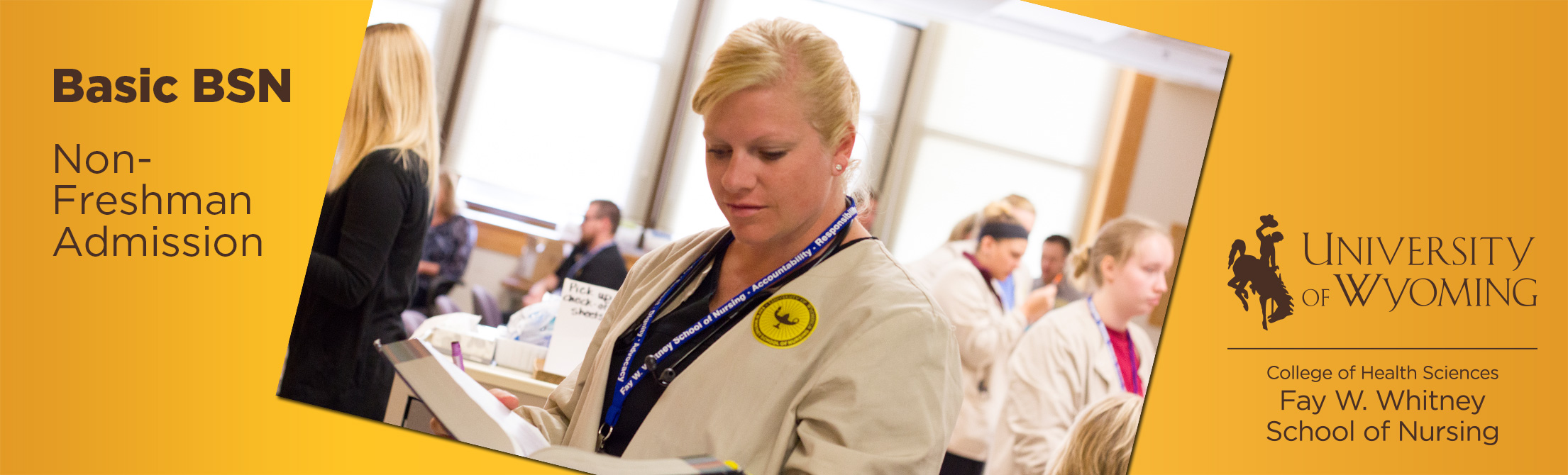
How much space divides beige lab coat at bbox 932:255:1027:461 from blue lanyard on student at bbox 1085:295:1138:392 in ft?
0.73

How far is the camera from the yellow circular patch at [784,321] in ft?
4.37

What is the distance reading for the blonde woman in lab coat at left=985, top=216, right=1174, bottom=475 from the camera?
256 cm

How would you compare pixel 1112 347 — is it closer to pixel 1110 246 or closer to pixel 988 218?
pixel 1110 246

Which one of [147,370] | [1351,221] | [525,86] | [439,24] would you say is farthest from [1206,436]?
[147,370]

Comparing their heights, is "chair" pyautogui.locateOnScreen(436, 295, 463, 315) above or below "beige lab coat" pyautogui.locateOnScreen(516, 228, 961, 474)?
below

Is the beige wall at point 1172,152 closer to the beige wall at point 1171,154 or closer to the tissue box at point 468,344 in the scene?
the beige wall at point 1171,154

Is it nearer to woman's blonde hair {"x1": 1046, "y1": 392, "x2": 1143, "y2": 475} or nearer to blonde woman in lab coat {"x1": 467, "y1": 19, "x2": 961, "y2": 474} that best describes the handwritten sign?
blonde woman in lab coat {"x1": 467, "y1": 19, "x2": 961, "y2": 474}

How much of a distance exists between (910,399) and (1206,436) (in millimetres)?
1265

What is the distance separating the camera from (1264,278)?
2.11 metres

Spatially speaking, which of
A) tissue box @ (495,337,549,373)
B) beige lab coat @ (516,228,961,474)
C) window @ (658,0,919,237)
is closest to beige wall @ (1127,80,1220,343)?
window @ (658,0,919,237)

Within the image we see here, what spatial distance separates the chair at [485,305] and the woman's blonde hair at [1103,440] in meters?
1.57

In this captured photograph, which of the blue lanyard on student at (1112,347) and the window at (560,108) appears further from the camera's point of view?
the blue lanyard on student at (1112,347)

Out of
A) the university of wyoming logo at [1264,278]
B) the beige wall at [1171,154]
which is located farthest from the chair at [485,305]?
the university of wyoming logo at [1264,278]

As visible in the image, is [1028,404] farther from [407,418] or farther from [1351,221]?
[407,418]
